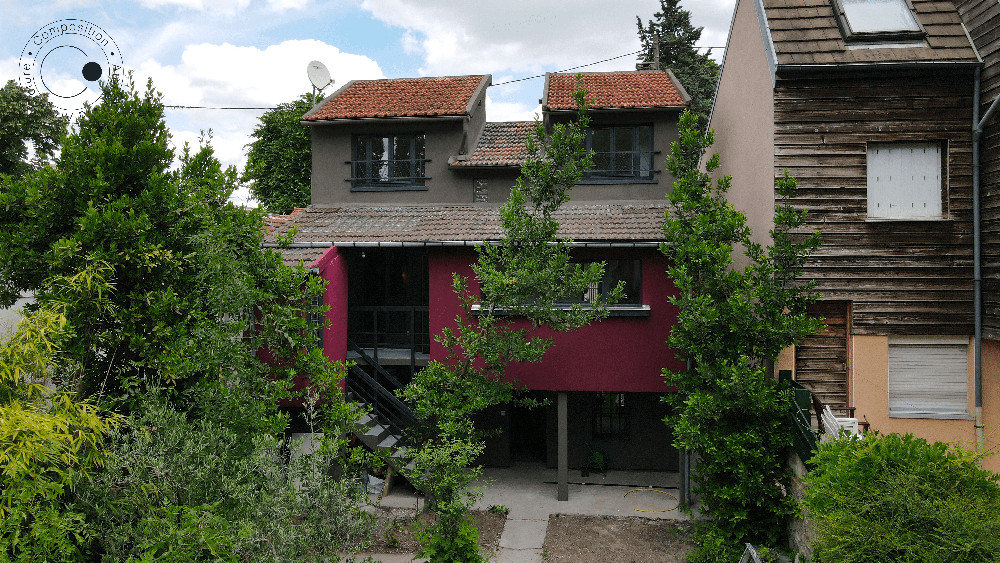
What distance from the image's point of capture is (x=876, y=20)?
10.2 m

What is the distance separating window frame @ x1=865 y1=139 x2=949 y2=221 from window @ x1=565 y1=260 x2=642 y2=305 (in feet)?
13.4

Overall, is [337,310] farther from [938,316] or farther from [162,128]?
[938,316]

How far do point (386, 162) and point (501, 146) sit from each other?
10.3 ft

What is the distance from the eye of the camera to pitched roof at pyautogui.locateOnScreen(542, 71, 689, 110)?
13823mm

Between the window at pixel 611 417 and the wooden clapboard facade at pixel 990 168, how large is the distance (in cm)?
712

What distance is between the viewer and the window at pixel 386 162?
48.9 ft

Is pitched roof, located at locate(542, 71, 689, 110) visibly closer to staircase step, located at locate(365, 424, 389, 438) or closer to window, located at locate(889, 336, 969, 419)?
window, located at locate(889, 336, 969, 419)

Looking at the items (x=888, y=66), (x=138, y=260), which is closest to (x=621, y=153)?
(x=888, y=66)

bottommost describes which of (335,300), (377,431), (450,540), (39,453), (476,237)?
(450,540)

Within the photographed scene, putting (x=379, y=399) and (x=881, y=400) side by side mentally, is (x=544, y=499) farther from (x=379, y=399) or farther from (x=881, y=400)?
(x=881, y=400)

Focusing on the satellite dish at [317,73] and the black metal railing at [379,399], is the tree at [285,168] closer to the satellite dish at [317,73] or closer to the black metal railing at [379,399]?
the satellite dish at [317,73]

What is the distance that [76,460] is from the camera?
590 cm

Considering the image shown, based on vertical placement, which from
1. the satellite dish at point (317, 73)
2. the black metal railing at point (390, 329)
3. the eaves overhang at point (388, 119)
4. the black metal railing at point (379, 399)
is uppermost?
the satellite dish at point (317, 73)

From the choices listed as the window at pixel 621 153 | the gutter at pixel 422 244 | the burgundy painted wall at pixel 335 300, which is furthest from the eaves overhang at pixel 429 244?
the window at pixel 621 153
